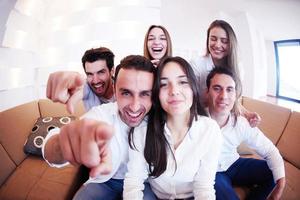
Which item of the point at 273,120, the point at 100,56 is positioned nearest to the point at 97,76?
the point at 100,56

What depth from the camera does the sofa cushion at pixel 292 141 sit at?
82 centimetres

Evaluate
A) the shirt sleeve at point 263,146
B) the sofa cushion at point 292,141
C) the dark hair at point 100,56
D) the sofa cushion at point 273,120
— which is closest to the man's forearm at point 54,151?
the dark hair at point 100,56

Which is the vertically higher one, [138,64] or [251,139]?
[138,64]

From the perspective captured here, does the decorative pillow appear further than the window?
Yes

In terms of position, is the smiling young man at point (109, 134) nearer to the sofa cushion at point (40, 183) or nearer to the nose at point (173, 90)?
the nose at point (173, 90)

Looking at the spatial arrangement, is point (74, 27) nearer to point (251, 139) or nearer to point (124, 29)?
point (124, 29)

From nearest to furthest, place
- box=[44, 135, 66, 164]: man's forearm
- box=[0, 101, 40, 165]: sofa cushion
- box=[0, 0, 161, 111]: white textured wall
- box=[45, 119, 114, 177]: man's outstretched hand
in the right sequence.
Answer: box=[45, 119, 114, 177]: man's outstretched hand
box=[44, 135, 66, 164]: man's forearm
box=[0, 0, 161, 111]: white textured wall
box=[0, 101, 40, 165]: sofa cushion

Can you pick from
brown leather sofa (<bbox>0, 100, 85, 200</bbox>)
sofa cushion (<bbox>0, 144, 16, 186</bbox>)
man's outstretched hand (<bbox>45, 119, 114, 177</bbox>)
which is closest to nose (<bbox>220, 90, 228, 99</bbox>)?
man's outstretched hand (<bbox>45, 119, 114, 177</bbox>)

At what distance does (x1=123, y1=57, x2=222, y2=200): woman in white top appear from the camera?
21.7 inches

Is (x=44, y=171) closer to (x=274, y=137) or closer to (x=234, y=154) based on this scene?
(x=234, y=154)

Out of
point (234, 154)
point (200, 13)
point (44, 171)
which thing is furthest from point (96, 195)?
point (200, 13)

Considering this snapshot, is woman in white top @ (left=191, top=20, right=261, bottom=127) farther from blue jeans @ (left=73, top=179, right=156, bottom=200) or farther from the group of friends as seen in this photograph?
blue jeans @ (left=73, top=179, right=156, bottom=200)

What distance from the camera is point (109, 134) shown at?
266 mm

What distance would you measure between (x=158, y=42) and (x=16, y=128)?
34.1 inches
